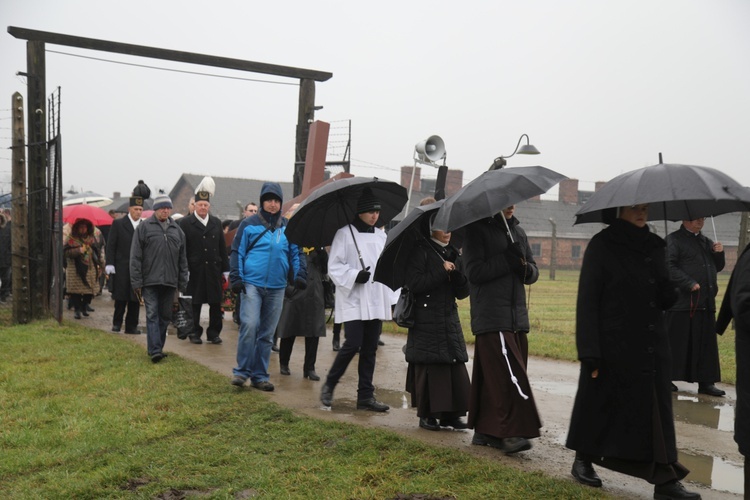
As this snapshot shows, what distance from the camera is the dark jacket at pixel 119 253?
1272 cm

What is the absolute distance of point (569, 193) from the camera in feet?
214

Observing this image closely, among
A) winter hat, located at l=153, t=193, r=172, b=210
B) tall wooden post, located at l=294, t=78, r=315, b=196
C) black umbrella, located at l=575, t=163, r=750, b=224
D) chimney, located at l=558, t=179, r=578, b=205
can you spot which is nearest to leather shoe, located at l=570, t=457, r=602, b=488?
black umbrella, located at l=575, t=163, r=750, b=224

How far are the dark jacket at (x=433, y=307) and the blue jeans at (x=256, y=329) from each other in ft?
6.72

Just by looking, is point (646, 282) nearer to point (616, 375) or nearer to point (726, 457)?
point (616, 375)

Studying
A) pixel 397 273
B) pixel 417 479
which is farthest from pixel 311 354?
pixel 417 479

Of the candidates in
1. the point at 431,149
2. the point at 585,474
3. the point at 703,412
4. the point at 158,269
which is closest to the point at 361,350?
the point at 585,474

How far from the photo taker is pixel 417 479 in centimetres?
552

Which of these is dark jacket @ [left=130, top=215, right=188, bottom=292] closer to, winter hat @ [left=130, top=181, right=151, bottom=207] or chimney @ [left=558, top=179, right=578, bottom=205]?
winter hat @ [left=130, top=181, right=151, bottom=207]

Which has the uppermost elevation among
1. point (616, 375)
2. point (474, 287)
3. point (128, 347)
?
point (474, 287)

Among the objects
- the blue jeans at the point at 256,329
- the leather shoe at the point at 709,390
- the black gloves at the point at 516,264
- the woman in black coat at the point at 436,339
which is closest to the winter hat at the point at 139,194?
the blue jeans at the point at 256,329

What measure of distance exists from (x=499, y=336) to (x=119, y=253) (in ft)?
26.7

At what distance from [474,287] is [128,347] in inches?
244

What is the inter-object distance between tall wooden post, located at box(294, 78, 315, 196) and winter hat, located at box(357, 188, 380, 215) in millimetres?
8468

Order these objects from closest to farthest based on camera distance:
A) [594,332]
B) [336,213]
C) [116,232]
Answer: [594,332] < [336,213] < [116,232]
